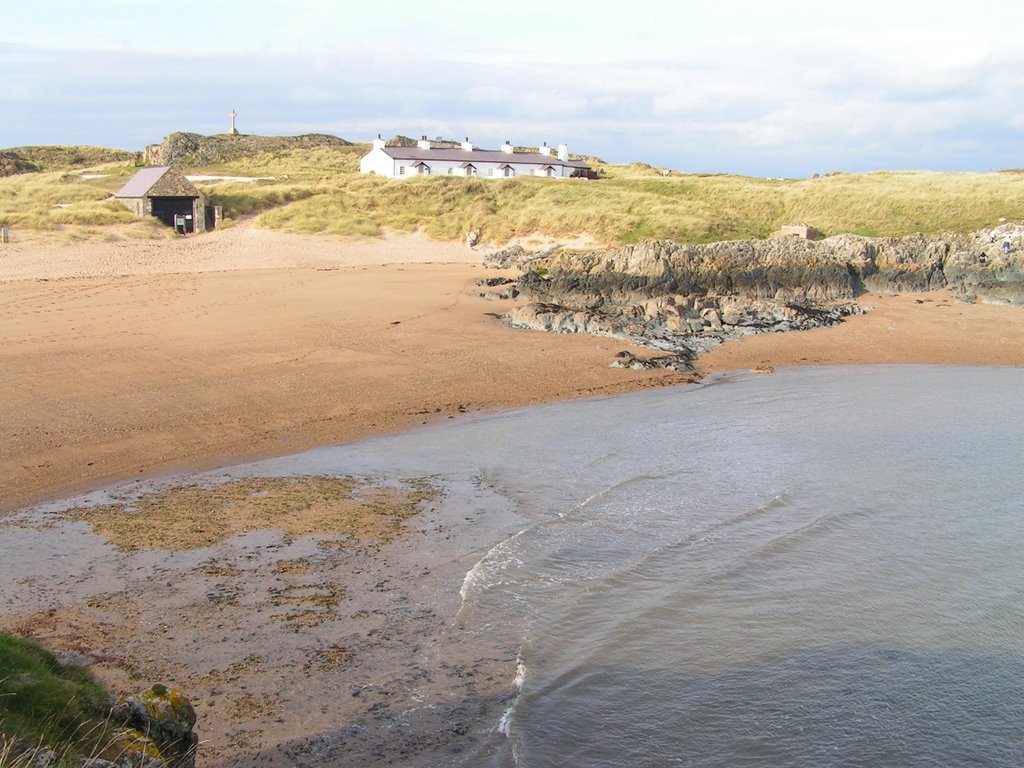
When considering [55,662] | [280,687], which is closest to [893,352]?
[280,687]

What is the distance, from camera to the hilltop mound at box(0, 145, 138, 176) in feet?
194

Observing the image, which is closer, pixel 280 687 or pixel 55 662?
pixel 55 662

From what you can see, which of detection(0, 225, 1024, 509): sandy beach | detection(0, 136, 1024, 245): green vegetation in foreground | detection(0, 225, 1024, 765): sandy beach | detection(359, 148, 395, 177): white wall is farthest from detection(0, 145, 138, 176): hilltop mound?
detection(0, 225, 1024, 509): sandy beach

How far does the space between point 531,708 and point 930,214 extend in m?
38.5

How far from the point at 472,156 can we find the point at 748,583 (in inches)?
2166

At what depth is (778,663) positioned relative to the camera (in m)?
8.16

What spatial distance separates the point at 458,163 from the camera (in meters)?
59.7

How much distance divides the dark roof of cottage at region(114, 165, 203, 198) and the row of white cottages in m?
17.4

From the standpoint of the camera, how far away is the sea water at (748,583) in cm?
712

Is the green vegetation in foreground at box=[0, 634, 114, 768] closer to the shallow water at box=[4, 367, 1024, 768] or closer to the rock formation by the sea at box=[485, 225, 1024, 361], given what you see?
the shallow water at box=[4, 367, 1024, 768]

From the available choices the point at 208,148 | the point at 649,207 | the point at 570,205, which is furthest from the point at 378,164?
the point at 649,207

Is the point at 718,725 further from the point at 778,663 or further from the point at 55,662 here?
the point at 55,662

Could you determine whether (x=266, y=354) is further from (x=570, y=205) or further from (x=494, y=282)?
(x=570, y=205)

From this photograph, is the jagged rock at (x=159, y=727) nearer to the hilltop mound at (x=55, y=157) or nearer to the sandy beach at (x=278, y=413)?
the sandy beach at (x=278, y=413)
